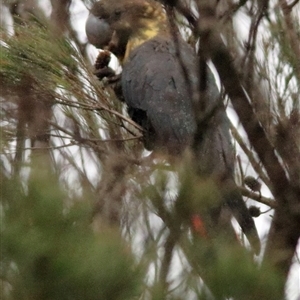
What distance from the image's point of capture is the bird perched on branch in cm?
97

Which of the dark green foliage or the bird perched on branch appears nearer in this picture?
the dark green foliage

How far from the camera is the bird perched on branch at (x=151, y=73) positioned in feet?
3.17

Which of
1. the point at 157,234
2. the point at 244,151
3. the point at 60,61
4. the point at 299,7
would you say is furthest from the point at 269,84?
the point at 157,234

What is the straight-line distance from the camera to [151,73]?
59.4 inches

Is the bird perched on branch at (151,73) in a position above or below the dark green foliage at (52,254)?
below

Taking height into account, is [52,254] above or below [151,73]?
above

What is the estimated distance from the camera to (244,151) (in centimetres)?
87

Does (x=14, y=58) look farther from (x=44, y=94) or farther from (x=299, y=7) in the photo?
(x=299, y=7)

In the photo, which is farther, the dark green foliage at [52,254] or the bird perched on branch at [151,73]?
the bird perched on branch at [151,73]

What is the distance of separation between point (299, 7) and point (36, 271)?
2.29 ft

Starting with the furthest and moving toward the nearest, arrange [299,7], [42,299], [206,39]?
[299,7], [206,39], [42,299]

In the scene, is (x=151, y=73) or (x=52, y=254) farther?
(x=151, y=73)

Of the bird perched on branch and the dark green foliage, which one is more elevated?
the dark green foliage

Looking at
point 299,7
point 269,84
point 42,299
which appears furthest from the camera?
point 299,7
